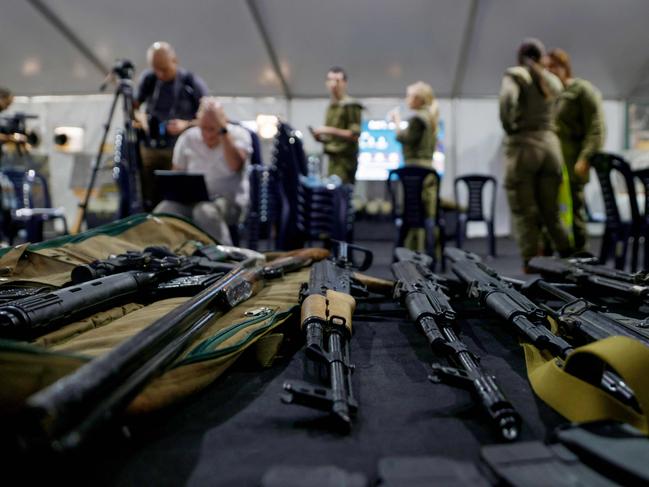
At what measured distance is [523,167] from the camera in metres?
3.05

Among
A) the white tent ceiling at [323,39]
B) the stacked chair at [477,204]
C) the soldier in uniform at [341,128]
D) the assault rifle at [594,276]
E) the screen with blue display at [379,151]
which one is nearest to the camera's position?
the assault rifle at [594,276]

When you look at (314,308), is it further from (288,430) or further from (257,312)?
(288,430)

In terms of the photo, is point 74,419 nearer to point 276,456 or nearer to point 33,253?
point 276,456

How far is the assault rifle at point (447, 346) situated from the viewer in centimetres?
77

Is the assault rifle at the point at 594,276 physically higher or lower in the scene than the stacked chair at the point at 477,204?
lower

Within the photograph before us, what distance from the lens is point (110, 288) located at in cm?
121

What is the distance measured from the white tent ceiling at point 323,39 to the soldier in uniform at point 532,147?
8.98 feet

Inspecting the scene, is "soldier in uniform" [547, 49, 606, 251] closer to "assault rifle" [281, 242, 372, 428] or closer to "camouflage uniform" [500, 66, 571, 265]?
"camouflage uniform" [500, 66, 571, 265]

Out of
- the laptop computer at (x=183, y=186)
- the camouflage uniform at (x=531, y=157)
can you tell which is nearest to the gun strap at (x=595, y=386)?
the laptop computer at (x=183, y=186)

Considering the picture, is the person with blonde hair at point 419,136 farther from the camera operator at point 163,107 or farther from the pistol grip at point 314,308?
the pistol grip at point 314,308

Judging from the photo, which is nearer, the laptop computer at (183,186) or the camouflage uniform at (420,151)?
the laptop computer at (183,186)

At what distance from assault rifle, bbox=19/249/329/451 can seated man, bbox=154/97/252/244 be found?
176cm

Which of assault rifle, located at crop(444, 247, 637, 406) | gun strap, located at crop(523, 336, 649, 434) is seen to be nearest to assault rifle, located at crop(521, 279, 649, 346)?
assault rifle, located at crop(444, 247, 637, 406)

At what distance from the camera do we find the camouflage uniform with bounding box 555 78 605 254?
3.28 meters
